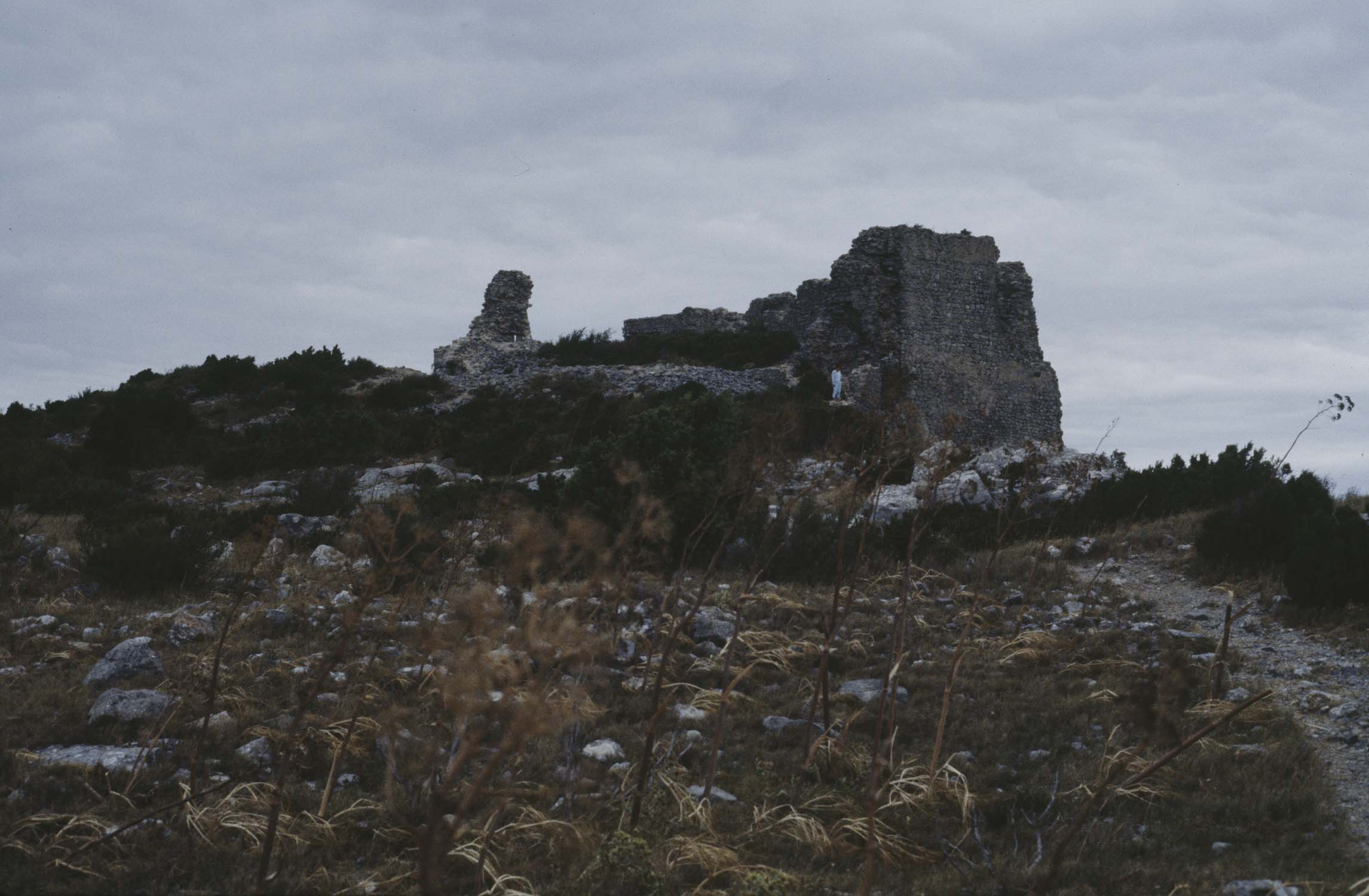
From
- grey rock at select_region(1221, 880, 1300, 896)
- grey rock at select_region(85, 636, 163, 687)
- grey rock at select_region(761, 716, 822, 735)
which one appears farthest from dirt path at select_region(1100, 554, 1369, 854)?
grey rock at select_region(85, 636, 163, 687)

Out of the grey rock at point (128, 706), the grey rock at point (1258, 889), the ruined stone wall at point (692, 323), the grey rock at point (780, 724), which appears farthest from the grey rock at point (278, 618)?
the ruined stone wall at point (692, 323)

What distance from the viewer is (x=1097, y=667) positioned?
7066mm

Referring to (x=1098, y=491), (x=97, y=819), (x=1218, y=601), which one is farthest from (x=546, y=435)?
(x=97, y=819)

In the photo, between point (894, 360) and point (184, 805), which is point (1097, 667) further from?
point (894, 360)

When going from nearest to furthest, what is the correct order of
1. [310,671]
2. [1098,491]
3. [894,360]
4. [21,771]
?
[21,771]
[310,671]
[1098,491]
[894,360]

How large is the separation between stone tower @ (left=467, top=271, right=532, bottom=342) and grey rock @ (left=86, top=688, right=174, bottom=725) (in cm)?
2666

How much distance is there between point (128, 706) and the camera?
5.20 m

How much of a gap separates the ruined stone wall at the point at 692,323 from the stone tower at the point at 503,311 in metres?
5.01

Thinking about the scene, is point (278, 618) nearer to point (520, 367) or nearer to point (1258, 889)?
point (1258, 889)

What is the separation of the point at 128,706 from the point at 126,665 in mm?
749

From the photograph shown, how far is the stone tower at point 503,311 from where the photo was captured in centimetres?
3158

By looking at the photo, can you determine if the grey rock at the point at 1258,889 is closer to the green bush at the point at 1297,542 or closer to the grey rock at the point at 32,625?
the green bush at the point at 1297,542

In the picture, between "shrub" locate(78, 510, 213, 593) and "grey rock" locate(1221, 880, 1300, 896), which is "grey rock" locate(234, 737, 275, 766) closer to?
"grey rock" locate(1221, 880, 1300, 896)

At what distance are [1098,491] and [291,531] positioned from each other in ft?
37.9
